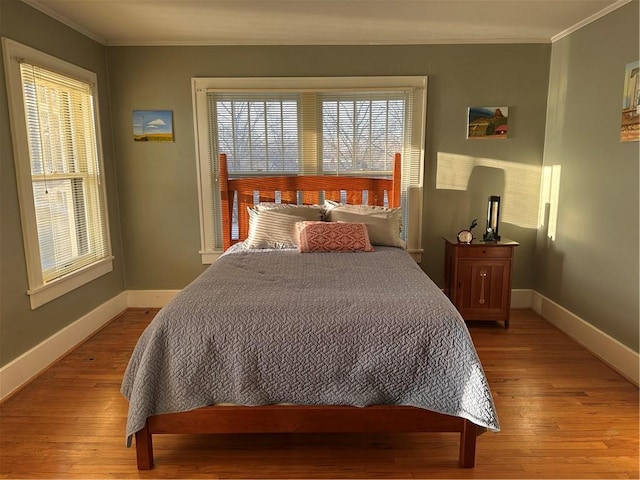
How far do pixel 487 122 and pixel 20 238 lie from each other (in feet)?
11.8

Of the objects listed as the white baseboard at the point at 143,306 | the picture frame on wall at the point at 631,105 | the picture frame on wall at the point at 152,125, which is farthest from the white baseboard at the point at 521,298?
the picture frame on wall at the point at 152,125

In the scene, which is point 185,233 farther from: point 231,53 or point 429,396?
point 429,396

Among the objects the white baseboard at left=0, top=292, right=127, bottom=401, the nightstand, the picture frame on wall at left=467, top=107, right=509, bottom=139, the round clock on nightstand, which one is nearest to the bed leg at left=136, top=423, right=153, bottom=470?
the white baseboard at left=0, top=292, right=127, bottom=401

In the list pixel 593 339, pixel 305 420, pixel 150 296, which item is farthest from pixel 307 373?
pixel 150 296

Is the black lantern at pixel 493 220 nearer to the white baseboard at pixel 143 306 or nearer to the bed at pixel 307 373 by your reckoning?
the white baseboard at pixel 143 306

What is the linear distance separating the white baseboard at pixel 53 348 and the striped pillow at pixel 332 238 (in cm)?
178

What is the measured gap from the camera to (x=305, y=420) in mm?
1855

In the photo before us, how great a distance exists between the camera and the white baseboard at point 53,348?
100 inches

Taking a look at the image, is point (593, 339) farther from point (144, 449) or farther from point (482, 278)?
point (144, 449)

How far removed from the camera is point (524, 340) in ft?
10.8

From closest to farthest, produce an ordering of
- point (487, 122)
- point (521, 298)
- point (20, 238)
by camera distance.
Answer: point (20, 238)
point (487, 122)
point (521, 298)

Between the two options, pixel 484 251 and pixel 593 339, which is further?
pixel 484 251

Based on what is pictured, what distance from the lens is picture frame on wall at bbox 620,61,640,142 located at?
2.62m

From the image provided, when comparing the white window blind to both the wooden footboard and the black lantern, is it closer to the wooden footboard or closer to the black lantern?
the wooden footboard
